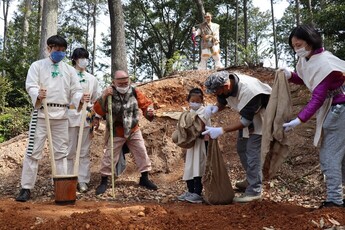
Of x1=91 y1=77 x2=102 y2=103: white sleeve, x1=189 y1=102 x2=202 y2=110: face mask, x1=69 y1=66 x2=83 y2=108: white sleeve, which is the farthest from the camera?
x1=91 y1=77 x2=102 y2=103: white sleeve

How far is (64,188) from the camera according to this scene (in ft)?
15.0

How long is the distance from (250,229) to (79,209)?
1.96 meters

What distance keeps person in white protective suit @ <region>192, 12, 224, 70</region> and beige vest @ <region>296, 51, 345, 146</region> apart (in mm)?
6506

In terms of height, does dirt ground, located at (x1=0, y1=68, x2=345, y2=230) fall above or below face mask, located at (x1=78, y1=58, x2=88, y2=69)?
below

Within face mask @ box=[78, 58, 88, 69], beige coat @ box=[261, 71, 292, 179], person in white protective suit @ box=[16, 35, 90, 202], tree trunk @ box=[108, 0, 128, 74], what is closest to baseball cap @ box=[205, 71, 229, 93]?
beige coat @ box=[261, 71, 292, 179]

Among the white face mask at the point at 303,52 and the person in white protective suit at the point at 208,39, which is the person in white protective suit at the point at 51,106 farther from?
the person in white protective suit at the point at 208,39

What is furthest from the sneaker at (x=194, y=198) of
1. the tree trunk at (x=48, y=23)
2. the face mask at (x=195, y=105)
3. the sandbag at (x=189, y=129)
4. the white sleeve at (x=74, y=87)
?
the tree trunk at (x=48, y=23)

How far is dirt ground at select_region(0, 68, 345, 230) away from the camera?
3500 mm

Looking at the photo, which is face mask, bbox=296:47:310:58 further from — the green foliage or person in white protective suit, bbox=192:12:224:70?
the green foliage

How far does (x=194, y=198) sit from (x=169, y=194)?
843 millimetres

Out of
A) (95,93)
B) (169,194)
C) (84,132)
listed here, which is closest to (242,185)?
(169,194)

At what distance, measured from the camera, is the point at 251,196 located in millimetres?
4480

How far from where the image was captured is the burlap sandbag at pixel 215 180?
4473 mm

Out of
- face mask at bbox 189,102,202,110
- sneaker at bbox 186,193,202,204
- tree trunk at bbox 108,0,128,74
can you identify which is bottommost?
sneaker at bbox 186,193,202,204
